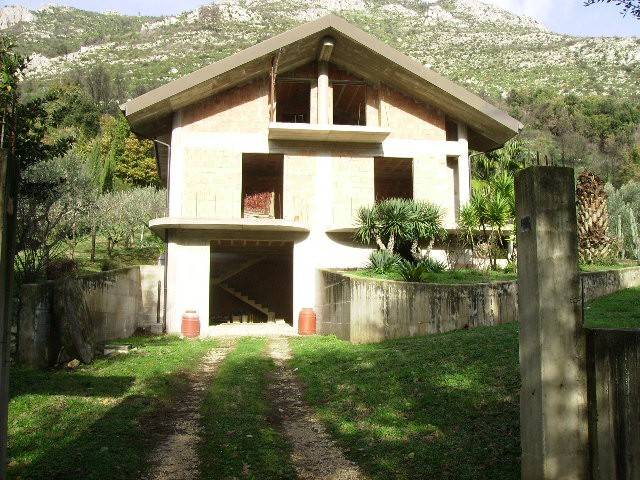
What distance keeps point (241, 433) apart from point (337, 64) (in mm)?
16270

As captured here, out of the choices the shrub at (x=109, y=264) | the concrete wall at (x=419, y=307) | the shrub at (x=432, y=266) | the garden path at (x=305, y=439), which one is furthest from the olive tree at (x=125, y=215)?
the garden path at (x=305, y=439)

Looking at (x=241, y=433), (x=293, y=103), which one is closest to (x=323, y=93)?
(x=293, y=103)

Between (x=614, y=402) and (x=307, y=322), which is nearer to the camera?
(x=614, y=402)

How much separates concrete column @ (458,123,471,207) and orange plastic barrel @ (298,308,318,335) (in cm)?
695

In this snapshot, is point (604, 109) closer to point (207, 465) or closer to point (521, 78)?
point (521, 78)

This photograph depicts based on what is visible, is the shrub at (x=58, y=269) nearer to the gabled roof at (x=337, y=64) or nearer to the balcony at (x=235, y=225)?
the balcony at (x=235, y=225)

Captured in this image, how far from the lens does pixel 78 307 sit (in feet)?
35.6

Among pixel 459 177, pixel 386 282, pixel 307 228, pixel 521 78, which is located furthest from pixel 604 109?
pixel 386 282

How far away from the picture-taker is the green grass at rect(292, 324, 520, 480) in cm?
559

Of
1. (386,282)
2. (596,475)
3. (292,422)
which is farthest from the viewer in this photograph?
(386,282)

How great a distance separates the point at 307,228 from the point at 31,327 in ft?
33.0

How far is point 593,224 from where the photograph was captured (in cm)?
2169

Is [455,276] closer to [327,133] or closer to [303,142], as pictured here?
[327,133]

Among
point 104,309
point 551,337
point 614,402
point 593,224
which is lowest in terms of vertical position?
point 614,402
